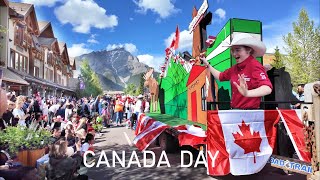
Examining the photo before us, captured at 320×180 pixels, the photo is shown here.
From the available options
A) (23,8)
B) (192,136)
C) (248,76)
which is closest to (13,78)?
(23,8)

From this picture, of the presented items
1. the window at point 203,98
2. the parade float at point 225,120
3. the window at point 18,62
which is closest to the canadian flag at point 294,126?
A: the parade float at point 225,120

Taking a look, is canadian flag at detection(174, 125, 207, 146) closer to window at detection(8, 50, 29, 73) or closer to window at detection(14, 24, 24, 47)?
window at detection(8, 50, 29, 73)

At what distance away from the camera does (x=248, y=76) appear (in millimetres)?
3473

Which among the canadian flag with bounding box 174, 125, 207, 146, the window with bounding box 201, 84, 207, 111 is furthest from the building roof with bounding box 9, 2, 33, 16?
the canadian flag with bounding box 174, 125, 207, 146

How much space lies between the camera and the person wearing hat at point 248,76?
10.8ft

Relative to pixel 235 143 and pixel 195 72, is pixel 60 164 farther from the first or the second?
pixel 195 72

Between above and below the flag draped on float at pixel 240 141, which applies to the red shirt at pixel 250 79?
above

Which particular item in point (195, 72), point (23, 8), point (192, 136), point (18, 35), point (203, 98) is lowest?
point (192, 136)

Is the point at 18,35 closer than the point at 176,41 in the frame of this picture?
No

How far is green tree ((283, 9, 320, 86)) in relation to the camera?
36.6 feet

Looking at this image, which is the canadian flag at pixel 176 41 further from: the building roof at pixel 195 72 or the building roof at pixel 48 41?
the building roof at pixel 48 41

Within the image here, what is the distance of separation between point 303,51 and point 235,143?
41.9ft

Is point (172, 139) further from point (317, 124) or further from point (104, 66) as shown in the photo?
point (104, 66)

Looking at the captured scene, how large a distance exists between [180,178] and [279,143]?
5.77 ft
